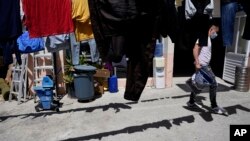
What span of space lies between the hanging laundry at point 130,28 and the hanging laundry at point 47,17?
0.67 meters

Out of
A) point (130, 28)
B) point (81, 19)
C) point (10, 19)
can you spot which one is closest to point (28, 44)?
point (10, 19)

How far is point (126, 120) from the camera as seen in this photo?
611 centimetres

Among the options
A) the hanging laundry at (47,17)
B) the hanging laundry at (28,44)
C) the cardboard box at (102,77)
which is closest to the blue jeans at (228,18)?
the hanging laundry at (47,17)

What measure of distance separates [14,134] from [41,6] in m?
3.16

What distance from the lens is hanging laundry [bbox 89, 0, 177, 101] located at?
3.31 metres

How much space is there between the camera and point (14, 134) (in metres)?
5.62

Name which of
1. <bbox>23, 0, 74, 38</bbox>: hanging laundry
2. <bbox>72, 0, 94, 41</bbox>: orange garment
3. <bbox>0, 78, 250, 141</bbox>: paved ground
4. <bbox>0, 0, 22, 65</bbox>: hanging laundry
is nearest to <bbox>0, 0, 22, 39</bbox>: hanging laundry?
<bbox>0, 0, 22, 65</bbox>: hanging laundry

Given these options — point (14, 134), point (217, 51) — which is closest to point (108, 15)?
point (14, 134)

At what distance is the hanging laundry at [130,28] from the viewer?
3312 millimetres

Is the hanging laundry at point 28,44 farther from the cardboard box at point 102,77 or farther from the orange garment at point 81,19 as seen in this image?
the orange garment at point 81,19

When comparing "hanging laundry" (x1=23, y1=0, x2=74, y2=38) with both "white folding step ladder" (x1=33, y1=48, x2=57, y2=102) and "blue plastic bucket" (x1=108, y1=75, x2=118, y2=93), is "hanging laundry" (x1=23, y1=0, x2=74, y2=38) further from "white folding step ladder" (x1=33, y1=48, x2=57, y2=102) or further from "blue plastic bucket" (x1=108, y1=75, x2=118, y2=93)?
"blue plastic bucket" (x1=108, y1=75, x2=118, y2=93)

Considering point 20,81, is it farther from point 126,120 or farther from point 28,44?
point 126,120

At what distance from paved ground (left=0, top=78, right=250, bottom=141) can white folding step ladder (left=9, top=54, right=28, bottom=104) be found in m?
0.28

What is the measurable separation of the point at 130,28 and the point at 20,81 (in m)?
5.48
